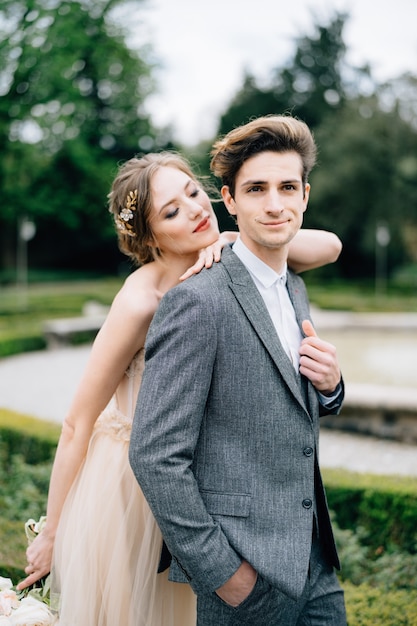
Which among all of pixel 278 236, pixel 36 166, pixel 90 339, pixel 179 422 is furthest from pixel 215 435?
pixel 36 166

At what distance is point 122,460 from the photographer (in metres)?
2.41

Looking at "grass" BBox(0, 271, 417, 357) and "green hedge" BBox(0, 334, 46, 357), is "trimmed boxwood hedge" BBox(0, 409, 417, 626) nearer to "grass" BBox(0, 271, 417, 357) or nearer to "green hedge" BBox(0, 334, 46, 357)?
"green hedge" BBox(0, 334, 46, 357)

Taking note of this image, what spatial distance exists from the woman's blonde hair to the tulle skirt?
690 mm

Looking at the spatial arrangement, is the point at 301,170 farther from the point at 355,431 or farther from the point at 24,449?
the point at 355,431

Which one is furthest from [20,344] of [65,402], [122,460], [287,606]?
[287,606]

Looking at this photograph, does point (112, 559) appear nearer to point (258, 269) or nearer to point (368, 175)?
point (258, 269)

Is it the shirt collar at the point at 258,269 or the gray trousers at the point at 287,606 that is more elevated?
the shirt collar at the point at 258,269

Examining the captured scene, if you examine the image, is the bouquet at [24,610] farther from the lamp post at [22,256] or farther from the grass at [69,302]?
the lamp post at [22,256]

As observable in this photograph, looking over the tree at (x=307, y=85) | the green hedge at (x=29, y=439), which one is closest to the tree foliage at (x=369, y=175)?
the tree at (x=307, y=85)

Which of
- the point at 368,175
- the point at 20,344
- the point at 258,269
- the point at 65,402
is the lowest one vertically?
the point at 65,402

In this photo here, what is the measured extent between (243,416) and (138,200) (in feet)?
2.88

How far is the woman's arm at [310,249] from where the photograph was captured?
99.9 inches

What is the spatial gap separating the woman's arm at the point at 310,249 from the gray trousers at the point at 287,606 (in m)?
1.00

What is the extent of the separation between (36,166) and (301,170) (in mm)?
24554
